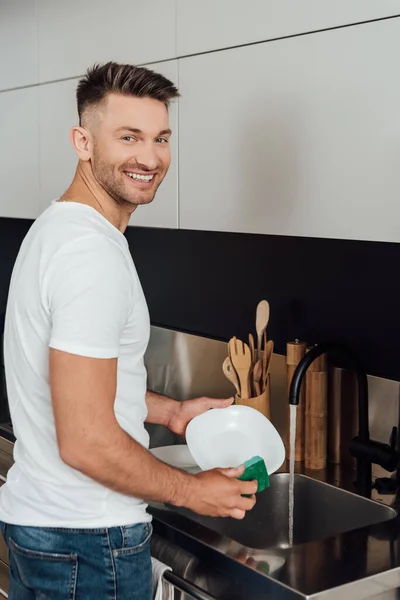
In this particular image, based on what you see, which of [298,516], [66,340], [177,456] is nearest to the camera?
[66,340]

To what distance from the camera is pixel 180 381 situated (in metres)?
2.79

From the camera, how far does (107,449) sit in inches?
57.2

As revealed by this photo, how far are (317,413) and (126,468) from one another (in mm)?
826

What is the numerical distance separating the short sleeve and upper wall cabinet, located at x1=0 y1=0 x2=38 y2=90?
134 cm

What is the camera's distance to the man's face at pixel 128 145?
1598 millimetres

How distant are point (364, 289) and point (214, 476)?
814mm

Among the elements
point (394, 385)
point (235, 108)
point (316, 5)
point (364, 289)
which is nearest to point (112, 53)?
point (235, 108)

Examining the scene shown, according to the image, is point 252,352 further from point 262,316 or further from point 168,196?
point 168,196

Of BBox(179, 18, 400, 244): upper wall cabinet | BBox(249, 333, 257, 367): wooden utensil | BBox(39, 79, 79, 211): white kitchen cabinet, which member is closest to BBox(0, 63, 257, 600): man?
BBox(179, 18, 400, 244): upper wall cabinet

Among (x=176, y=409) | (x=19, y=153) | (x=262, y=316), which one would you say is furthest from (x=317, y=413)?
(x=19, y=153)

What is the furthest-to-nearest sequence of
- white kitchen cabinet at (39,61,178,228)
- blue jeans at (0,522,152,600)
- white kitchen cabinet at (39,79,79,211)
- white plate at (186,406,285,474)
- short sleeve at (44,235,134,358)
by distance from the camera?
white kitchen cabinet at (39,79,79,211), white kitchen cabinet at (39,61,178,228), white plate at (186,406,285,474), blue jeans at (0,522,152,600), short sleeve at (44,235,134,358)

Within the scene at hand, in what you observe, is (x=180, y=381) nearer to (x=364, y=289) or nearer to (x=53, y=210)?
(x=364, y=289)

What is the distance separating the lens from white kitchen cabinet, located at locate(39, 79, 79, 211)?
2.49m

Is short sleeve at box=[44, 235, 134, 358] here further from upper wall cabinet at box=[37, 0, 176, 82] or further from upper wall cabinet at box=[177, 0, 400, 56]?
upper wall cabinet at box=[37, 0, 176, 82]
